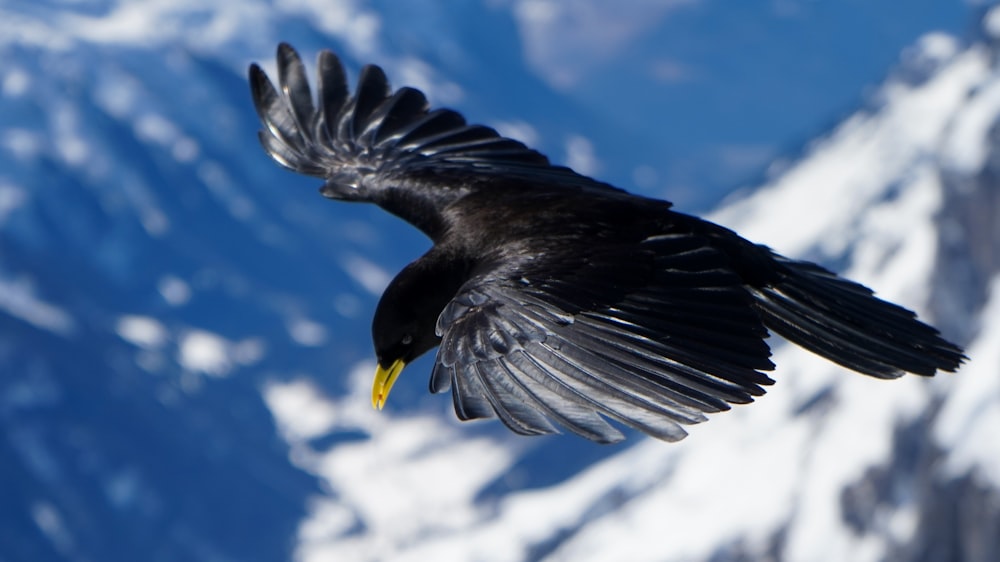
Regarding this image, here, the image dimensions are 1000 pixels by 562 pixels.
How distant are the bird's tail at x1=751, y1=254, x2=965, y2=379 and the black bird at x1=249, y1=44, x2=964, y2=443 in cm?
1

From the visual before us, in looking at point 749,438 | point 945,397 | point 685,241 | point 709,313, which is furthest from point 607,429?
point 749,438

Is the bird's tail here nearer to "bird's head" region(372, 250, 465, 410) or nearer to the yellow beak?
"bird's head" region(372, 250, 465, 410)

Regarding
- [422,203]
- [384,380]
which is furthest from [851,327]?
[422,203]

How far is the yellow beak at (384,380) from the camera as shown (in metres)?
7.02

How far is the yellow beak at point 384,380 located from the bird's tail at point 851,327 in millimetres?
1985

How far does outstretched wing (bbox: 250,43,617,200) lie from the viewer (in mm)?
9625

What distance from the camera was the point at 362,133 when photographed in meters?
10.3

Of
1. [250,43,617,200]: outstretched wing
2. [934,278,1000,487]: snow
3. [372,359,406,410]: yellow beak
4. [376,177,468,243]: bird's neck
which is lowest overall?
[372,359,406,410]: yellow beak

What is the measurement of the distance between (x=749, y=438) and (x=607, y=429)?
170636 mm

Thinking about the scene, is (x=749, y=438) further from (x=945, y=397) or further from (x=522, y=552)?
(x=945, y=397)

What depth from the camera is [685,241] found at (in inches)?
276

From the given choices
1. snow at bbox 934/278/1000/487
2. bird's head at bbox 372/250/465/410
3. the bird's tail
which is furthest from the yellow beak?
snow at bbox 934/278/1000/487

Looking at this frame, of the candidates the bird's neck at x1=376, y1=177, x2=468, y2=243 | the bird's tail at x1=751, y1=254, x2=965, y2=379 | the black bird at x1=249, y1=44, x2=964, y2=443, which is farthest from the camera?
the bird's neck at x1=376, y1=177, x2=468, y2=243

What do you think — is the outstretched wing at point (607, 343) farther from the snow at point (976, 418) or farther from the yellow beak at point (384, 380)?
the snow at point (976, 418)
